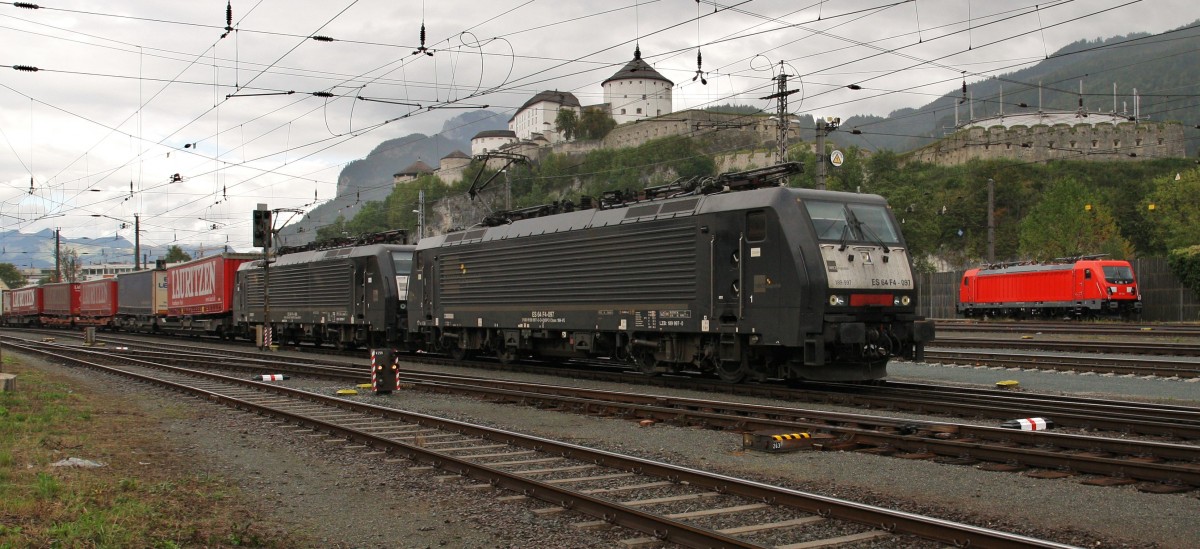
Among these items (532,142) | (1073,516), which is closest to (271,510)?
(1073,516)

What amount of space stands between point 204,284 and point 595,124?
103296 millimetres

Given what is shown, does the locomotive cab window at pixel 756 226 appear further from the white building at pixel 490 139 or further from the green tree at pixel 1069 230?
the white building at pixel 490 139

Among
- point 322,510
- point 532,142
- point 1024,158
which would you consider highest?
point 532,142

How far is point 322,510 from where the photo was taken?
7.64 metres

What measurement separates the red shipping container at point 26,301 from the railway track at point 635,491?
204ft

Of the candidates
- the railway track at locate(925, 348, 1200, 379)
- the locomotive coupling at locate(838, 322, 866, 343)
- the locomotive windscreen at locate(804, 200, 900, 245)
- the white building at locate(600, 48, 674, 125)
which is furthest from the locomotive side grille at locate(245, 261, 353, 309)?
the white building at locate(600, 48, 674, 125)

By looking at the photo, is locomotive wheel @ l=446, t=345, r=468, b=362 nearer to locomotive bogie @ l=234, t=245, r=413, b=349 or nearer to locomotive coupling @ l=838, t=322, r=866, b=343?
locomotive bogie @ l=234, t=245, r=413, b=349

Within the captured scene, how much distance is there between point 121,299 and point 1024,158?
97.6 meters

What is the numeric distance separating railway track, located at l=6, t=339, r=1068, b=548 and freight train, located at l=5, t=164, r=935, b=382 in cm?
561

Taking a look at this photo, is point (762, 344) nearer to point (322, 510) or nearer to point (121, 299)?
point (322, 510)

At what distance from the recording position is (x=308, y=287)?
31203 millimetres

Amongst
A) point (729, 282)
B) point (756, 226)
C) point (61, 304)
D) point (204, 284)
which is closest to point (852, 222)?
point (756, 226)

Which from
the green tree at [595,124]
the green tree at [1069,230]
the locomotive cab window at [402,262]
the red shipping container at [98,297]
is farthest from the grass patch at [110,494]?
the green tree at [595,124]

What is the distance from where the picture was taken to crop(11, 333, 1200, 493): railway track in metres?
8.22
